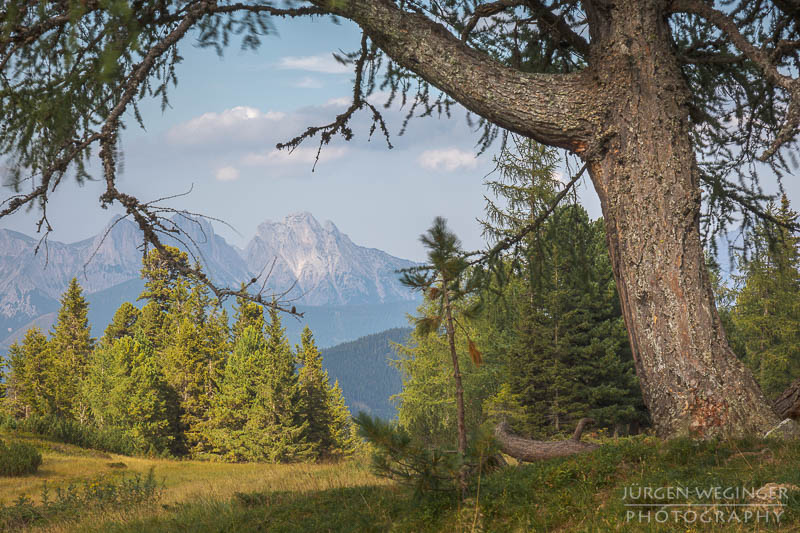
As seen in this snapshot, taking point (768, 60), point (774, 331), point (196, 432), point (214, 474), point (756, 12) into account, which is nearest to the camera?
point (768, 60)

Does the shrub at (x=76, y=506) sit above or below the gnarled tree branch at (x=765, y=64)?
below

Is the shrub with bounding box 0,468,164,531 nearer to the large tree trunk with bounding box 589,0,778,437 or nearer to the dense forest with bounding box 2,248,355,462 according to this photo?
the large tree trunk with bounding box 589,0,778,437

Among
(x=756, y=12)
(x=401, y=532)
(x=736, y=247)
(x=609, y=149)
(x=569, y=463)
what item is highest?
(x=756, y=12)

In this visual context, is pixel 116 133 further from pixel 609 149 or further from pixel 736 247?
pixel 736 247

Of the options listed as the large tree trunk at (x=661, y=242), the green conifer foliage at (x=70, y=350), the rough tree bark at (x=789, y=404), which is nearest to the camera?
the large tree trunk at (x=661, y=242)

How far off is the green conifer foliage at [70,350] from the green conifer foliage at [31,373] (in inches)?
18.4

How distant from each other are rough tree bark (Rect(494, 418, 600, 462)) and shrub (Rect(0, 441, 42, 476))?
15265 millimetres

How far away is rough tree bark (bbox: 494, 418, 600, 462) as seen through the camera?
499 cm

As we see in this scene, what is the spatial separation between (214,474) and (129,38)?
17896mm

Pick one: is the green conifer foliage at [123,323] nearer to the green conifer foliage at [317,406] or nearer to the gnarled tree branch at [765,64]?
the green conifer foliage at [317,406]

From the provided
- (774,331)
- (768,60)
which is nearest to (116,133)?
(768,60)

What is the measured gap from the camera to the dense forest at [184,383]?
115 ft

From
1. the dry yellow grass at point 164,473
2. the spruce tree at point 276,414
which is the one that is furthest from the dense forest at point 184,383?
the dry yellow grass at point 164,473

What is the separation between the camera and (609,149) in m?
4.86
